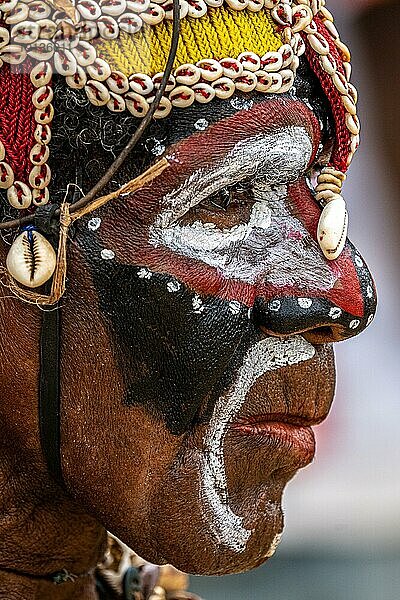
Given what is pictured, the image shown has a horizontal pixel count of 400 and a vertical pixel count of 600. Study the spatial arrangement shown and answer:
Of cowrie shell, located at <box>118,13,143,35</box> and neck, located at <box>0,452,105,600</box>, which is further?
neck, located at <box>0,452,105,600</box>

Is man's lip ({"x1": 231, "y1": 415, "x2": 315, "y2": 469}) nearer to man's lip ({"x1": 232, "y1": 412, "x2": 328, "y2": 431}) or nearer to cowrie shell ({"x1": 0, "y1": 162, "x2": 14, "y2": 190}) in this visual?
man's lip ({"x1": 232, "y1": 412, "x2": 328, "y2": 431})

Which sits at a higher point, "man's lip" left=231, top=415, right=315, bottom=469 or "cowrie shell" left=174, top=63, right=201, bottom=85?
"cowrie shell" left=174, top=63, right=201, bottom=85

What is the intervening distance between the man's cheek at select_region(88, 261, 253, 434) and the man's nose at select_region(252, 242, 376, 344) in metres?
0.04

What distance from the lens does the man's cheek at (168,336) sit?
150cm

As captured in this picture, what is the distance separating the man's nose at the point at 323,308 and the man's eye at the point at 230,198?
130mm

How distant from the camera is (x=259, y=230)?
5.14 ft

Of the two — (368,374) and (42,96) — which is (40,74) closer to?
(42,96)

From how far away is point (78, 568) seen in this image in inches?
70.4

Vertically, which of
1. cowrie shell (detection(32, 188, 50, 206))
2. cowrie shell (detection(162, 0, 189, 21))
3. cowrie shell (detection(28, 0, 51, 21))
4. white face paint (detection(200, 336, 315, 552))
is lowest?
white face paint (detection(200, 336, 315, 552))

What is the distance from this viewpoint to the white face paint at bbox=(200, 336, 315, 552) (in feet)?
5.07

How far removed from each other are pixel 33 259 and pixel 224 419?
0.35m

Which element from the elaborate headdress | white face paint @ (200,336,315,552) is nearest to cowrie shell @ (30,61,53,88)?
the elaborate headdress

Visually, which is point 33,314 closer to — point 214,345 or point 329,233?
point 214,345

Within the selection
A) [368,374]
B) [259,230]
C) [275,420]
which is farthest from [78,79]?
[368,374]
